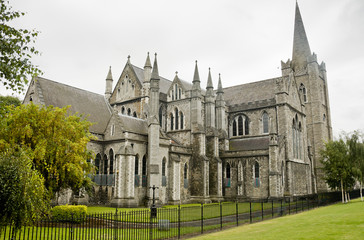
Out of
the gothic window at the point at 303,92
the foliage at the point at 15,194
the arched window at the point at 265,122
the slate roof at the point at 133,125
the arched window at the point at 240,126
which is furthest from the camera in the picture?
the gothic window at the point at 303,92

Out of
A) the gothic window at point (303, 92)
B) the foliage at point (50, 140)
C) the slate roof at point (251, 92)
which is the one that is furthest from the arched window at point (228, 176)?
the gothic window at point (303, 92)

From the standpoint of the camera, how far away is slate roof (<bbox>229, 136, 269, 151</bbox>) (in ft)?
130

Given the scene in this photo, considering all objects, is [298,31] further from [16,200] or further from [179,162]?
[16,200]

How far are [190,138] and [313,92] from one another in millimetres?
28550

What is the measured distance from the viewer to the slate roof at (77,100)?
3136cm

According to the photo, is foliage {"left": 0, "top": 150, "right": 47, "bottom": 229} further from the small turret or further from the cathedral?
the small turret

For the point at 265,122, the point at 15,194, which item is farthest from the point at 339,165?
the point at 15,194

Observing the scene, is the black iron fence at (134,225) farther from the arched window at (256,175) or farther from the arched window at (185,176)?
the arched window at (185,176)

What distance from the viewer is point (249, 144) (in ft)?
135

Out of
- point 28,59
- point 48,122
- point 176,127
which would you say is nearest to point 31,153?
point 48,122

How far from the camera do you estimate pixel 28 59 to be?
1374cm

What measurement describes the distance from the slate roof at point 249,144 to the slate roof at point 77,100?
17248 millimetres

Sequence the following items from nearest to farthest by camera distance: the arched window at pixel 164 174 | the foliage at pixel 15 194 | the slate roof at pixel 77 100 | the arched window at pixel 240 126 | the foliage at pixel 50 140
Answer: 1. the foliage at pixel 15 194
2. the foliage at pixel 50 140
3. the slate roof at pixel 77 100
4. the arched window at pixel 164 174
5. the arched window at pixel 240 126

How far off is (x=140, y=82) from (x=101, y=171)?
1359cm
